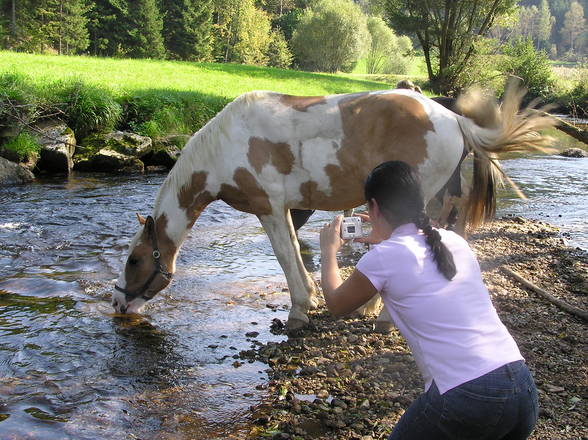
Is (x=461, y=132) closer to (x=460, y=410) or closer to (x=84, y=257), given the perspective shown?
(x=460, y=410)

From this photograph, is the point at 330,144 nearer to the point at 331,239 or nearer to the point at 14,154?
the point at 331,239

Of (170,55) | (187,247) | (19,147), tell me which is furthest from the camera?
(170,55)

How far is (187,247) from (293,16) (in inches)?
2560

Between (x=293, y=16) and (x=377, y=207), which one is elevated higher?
(x=293, y=16)

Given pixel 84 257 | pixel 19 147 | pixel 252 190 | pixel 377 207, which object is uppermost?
pixel 377 207

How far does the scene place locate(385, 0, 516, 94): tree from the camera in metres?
35.2

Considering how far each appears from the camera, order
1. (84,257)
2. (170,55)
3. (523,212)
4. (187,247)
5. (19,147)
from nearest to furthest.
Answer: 1. (84,257)
2. (187,247)
3. (523,212)
4. (19,147)
5. (170,55)

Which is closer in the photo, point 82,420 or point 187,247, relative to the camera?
point 82,420

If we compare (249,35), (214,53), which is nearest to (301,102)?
(249,35)

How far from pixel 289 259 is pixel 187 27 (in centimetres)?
4696

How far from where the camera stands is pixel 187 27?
4822 cm

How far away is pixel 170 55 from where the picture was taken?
163ft

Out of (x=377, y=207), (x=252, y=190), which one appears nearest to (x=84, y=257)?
(x=252, y=190)

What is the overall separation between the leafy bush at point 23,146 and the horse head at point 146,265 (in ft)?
26.7
